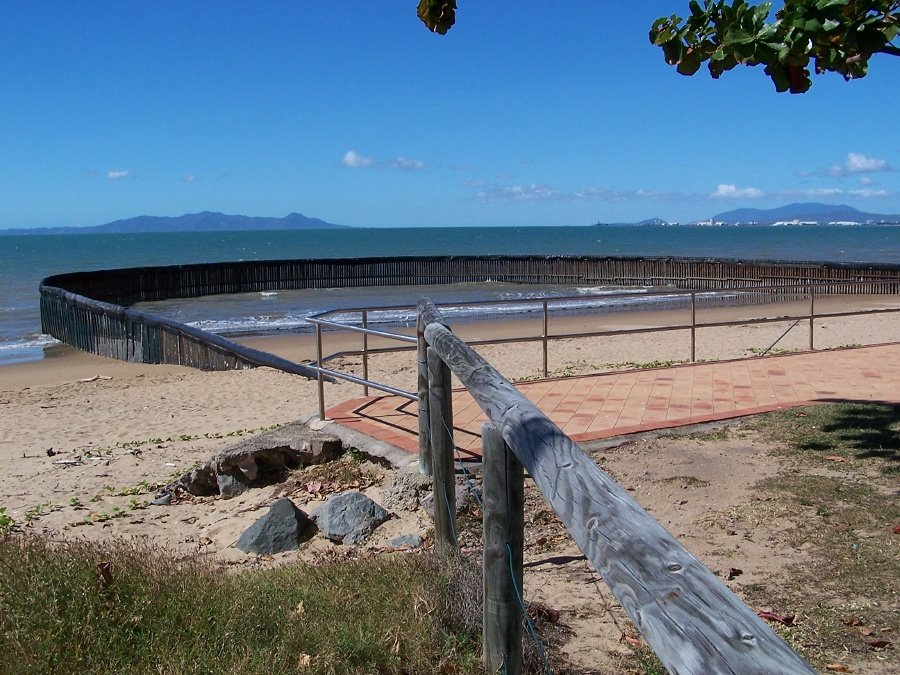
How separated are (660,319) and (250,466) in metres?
19.3

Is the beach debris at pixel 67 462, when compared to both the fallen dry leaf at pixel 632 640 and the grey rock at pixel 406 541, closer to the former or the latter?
the grey rock at pixel 406 541

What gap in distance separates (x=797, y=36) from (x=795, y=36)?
0.02m

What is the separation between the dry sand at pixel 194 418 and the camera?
6.19 meters

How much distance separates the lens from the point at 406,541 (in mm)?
5324

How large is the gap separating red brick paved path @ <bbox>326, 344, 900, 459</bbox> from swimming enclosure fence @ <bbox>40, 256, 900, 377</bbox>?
6726mm

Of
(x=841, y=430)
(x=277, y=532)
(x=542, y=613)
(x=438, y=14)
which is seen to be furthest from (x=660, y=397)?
(x=438, y=14)

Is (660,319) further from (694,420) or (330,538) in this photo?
(330,538)

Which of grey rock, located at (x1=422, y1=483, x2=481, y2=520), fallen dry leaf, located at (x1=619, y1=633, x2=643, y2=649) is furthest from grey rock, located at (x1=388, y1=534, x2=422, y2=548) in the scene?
fallen dry leaf, located at (x1=619, y1=633, x2=643, y2=649)

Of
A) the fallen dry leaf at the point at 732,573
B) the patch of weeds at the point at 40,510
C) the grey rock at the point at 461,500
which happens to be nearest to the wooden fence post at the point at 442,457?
the grey rock at the point at 461,500

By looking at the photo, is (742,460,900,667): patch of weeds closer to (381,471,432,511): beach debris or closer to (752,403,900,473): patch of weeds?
(752,403,900,473): patch of weeds

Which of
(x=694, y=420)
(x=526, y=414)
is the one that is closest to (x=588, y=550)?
(x=526, y=414)

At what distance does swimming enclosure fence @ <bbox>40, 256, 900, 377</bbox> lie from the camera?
1859cm

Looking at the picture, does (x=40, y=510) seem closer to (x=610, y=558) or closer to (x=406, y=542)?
(x=406, y=542)

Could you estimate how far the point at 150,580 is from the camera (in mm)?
3561
